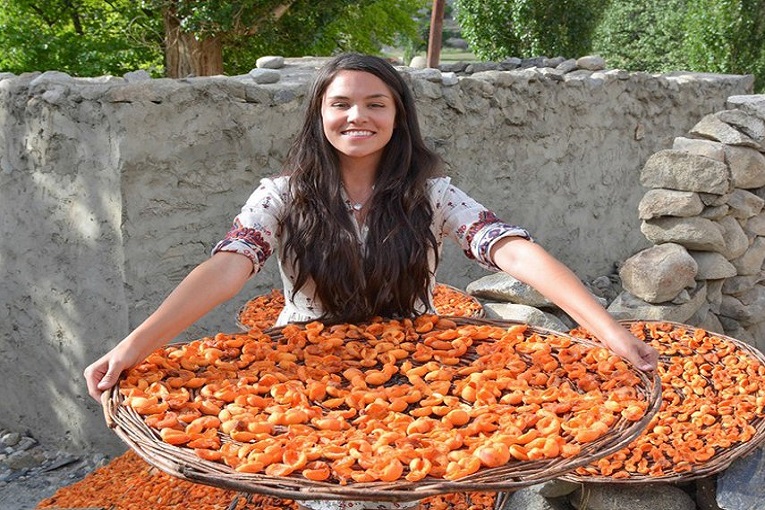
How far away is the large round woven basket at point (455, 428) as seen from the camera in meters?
1.25

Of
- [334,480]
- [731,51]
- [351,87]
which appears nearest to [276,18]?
[731,51]

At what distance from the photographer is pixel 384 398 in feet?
5.14

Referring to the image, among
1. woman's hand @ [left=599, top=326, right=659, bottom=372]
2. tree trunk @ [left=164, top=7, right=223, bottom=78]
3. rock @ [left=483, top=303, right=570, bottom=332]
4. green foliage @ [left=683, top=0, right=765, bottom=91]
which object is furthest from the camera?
green foliage @ [left=683, top=0, right=765, bottom=91]

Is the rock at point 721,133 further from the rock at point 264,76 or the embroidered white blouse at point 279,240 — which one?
the embroidered white blouse at point 279,240

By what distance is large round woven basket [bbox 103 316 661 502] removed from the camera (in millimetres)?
1253

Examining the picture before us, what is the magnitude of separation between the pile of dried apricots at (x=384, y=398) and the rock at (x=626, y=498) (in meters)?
0.81

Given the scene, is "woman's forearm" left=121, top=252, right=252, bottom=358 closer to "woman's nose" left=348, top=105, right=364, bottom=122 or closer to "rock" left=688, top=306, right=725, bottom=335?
"woman's nose" left=348, top=105, right=364, bottom=122

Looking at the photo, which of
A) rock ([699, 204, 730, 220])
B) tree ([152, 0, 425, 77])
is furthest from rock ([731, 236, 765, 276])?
tree ([152, 0, 425, 77])

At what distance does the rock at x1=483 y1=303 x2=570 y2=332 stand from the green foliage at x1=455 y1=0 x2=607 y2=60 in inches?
162

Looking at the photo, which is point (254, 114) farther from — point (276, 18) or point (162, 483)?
point (276, 18)

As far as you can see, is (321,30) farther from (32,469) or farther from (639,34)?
(639,34)

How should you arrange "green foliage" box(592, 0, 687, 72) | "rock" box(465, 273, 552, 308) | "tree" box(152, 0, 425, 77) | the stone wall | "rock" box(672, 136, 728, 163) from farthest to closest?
"green foliage" box(592, 0, 687, 72)
"tree" box(152, 0, 425, 77)
"rock" box(672, 136, 728, 163)
"rock" box(465, 273, 552, 308)
the stone wall

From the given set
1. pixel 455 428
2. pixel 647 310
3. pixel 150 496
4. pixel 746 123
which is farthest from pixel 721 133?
pixel 455 428

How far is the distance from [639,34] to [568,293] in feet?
39.6
